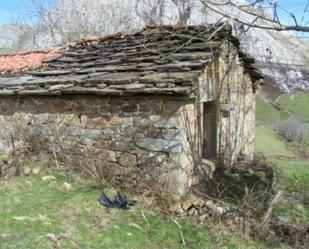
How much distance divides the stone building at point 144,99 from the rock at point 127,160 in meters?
0.02

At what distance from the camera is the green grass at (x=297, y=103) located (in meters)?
28.6

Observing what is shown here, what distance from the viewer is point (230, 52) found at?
8719mm

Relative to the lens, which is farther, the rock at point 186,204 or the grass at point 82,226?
the rock at point 186,204

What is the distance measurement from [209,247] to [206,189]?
177cm

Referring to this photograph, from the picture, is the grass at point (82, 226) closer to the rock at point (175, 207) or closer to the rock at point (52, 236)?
the rock at point (52, 236)

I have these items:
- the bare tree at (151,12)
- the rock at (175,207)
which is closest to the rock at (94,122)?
the rock at (175,207)

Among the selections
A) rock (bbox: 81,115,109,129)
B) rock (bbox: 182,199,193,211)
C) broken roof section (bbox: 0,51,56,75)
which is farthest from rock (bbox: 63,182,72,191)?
broken roof section (bbox: 0,51,56,75)

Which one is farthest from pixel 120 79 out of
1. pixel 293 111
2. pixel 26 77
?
pixel 293 111

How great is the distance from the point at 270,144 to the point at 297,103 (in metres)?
11.0

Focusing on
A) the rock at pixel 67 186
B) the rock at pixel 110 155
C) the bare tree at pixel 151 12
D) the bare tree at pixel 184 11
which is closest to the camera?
the rock at pixel 67 186

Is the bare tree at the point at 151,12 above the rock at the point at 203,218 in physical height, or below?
above

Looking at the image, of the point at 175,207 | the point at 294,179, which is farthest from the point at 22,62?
the point at 294,179

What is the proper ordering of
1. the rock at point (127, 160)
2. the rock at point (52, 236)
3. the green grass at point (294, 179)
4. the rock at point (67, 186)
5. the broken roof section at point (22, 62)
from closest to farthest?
1. the rock at point (52, 236)
2. the rock at point (67, 186)
3. the rock at point (127, 160)
4. the broken roof section at point (22, 62)
5. the green grass at point (294, 179)

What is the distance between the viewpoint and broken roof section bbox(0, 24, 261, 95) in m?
6.55
